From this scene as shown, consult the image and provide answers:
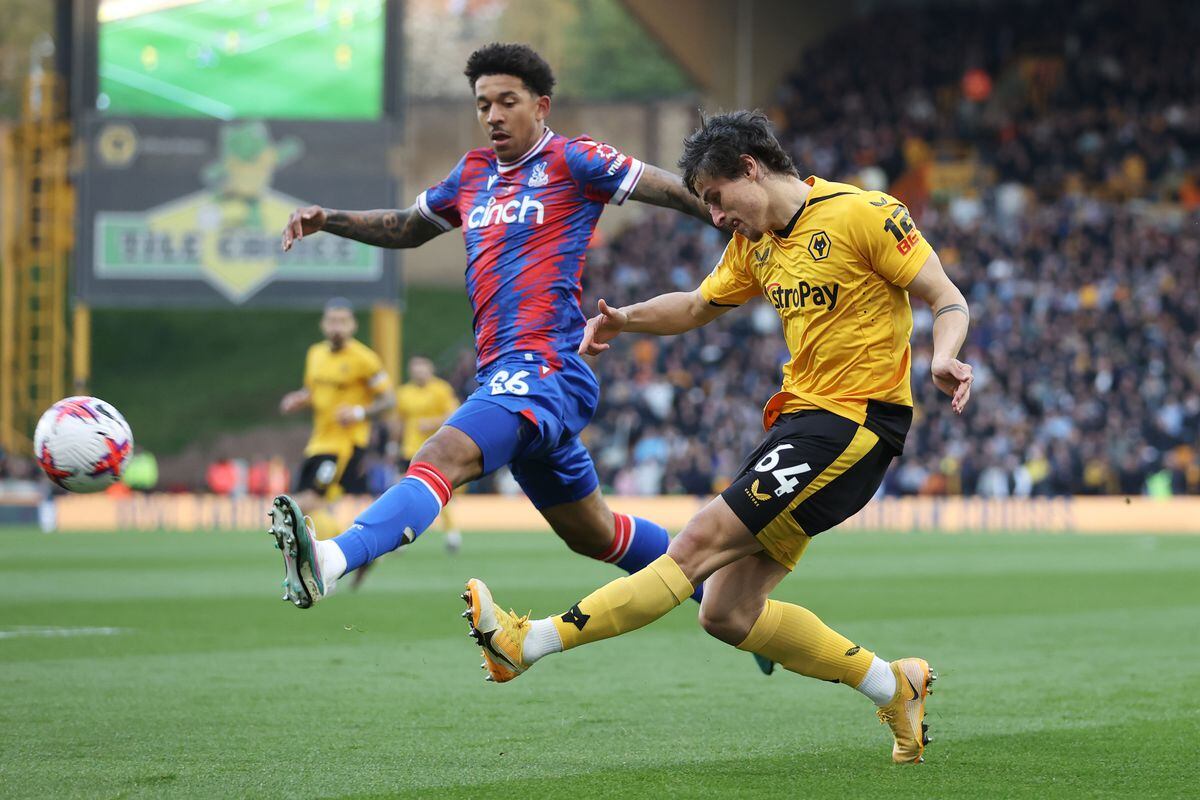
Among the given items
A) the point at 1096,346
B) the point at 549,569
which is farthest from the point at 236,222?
the point at 1096,346

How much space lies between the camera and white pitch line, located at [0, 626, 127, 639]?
10.4 meters

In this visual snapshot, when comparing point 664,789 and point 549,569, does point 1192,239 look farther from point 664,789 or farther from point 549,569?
point 664,789

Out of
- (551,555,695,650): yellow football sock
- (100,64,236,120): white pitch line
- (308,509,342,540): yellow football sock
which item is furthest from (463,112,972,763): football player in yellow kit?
(100,64,236,120): white pitch line

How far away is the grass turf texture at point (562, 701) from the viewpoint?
18.2ft

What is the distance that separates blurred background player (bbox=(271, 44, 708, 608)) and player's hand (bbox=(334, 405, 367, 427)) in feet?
23.8

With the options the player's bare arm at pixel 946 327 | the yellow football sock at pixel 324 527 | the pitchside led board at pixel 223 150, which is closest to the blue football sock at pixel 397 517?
the player's bare arm at pixel 946 327

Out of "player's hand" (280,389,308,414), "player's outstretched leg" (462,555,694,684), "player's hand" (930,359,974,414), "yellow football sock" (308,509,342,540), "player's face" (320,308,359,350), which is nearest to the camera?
"player's hand" (930,359,974,414)

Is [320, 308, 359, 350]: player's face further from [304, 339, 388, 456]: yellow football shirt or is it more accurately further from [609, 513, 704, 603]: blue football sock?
[609, 513, 704, 603]: blue football sock

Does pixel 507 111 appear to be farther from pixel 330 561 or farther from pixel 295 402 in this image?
pixel 295 402

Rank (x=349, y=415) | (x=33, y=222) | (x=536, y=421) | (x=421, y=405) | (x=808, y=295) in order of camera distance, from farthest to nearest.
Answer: (x=33, y=222), (x=421, y=405), (x=349, y=415), (x=536, y=421), (x=808, y=295)

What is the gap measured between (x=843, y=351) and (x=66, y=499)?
2282cm

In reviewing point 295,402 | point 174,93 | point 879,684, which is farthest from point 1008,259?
point 879,684

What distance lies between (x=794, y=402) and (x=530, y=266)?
1464 mm

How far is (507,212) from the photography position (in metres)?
6.93
